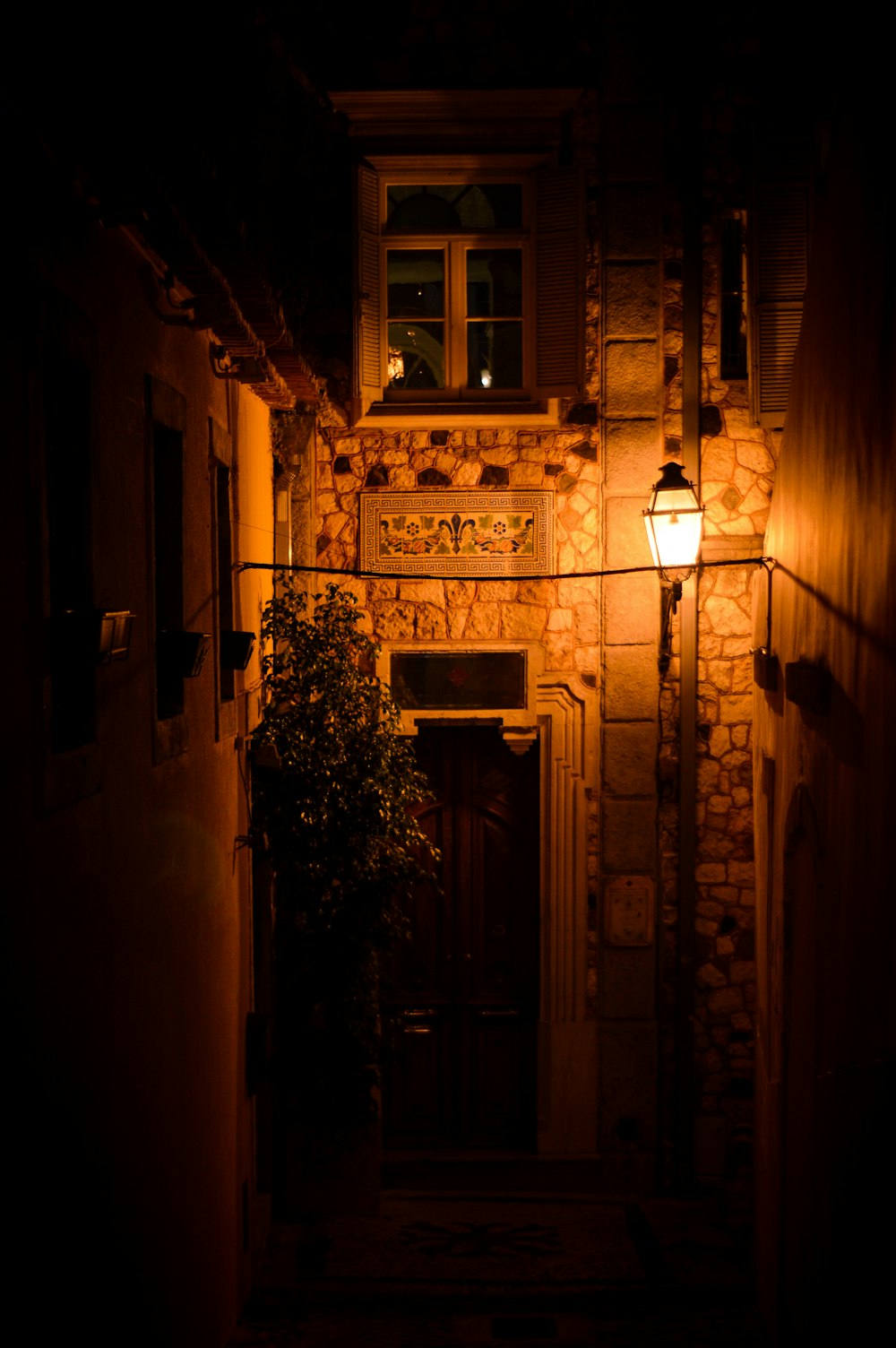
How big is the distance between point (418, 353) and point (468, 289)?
1.83 feet

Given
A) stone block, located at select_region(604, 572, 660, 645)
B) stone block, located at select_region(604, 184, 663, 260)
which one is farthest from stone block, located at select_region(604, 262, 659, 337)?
stone block, located at select_region(604, 572, 660, 645)

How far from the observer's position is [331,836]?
7.42 metres

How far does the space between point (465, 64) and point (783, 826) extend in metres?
5.43

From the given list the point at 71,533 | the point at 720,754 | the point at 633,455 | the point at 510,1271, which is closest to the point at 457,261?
the point at 633,455

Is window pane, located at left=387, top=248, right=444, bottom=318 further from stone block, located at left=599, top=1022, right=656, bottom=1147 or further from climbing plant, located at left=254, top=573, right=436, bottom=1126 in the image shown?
stone block, located at left=599, top=1022, right=656, bottom=1147

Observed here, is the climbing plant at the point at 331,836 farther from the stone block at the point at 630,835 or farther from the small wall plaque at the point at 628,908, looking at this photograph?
the small wall plaque at the point at 628,908

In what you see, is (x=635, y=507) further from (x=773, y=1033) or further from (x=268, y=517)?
(x=773, y=1033)

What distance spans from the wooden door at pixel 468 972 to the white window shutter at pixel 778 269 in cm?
324

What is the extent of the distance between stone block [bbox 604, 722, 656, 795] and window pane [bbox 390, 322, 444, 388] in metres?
2.69

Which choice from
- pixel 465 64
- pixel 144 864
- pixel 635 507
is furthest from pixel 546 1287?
pixel 465 64

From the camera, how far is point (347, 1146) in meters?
8.02

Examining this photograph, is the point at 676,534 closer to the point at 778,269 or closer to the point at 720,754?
the point at 720,754

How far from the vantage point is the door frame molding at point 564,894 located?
861 cm

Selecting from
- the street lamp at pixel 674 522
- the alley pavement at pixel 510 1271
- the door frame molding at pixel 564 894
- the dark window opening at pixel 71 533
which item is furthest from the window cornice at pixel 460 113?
the alley pavement at pixel 510 1271
